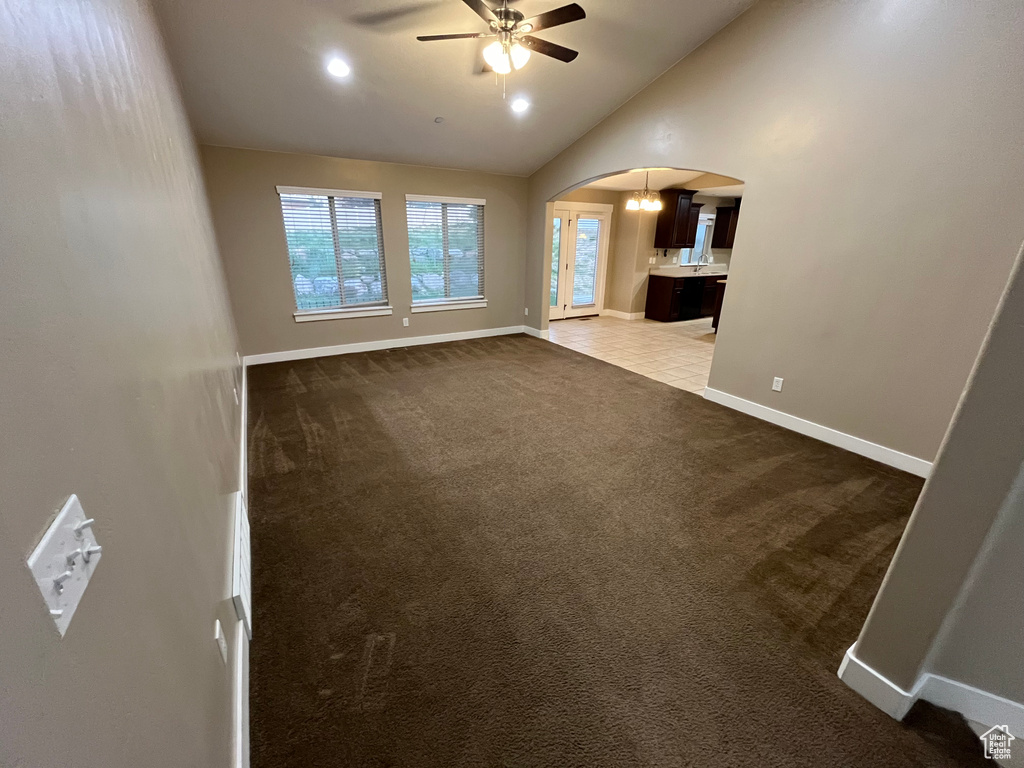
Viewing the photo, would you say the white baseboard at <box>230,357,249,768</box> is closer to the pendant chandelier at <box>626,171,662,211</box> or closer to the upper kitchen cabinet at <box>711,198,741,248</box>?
the pendant chandelier at <box>626,171,662,211</box>

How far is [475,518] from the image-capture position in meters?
2.31

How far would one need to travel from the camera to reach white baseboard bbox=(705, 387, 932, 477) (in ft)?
9.43

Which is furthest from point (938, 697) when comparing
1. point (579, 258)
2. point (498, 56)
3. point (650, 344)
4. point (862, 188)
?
point (579, 258)

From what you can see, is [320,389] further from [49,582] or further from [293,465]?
[49,582]

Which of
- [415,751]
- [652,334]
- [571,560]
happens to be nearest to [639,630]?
[571,560]

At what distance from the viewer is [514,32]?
2.69 m

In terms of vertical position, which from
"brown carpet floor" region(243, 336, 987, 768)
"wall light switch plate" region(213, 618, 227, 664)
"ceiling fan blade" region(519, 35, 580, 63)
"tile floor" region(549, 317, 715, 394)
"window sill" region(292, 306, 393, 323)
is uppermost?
"ceiling fan blade" region(519, 35, 580, 63)

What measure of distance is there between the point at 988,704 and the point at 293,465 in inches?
133

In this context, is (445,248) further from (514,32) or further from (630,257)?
(630,257)

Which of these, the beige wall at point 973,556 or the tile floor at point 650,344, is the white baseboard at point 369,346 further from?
the beige wall at point 973,556

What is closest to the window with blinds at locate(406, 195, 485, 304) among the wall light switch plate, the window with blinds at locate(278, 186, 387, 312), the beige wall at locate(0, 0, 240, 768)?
the window with blinds at locate(278, 186, 387, 312)

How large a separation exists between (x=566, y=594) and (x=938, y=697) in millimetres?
1273

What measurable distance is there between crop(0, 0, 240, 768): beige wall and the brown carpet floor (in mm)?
464

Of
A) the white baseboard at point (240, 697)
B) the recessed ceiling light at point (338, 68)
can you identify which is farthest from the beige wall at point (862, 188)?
the white baseboard at point (240, 697)
